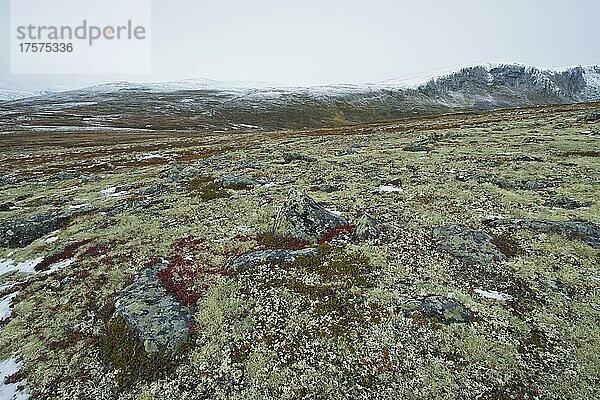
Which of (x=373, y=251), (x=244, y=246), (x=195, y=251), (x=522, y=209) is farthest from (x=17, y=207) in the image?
(x=522, y=209)

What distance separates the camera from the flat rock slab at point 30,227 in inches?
929

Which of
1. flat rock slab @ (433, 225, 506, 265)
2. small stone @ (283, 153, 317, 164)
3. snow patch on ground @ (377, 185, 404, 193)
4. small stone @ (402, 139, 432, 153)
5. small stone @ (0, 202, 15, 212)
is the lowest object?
small stone @ (0, 202, 15, 212)

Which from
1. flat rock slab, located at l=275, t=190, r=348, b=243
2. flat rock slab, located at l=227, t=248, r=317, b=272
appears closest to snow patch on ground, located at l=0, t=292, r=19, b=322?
flat rock slab, located at l=227, t=248, r=317, b=272

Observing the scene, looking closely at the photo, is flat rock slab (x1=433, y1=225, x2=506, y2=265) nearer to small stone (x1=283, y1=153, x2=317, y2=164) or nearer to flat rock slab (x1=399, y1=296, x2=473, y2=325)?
flat rock slab (x1=399, y1=296, x2=473, y2=325)

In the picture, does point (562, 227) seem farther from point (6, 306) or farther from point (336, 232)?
point (6, 306)

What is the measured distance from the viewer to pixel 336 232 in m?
19.9

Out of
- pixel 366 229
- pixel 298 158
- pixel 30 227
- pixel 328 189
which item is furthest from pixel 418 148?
pixel 30 227

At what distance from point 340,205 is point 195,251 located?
1092cm

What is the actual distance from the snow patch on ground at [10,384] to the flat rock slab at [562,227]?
22.9 m

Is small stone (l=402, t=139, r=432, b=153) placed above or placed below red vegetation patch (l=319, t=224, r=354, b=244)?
above

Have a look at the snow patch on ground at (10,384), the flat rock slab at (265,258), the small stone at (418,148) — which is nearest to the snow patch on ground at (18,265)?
the snow patch on ground at (10,384)

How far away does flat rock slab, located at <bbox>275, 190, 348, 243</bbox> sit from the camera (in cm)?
1975

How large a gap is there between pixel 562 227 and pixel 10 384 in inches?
1009

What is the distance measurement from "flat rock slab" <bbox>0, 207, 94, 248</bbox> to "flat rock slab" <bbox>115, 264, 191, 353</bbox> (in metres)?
13.9
